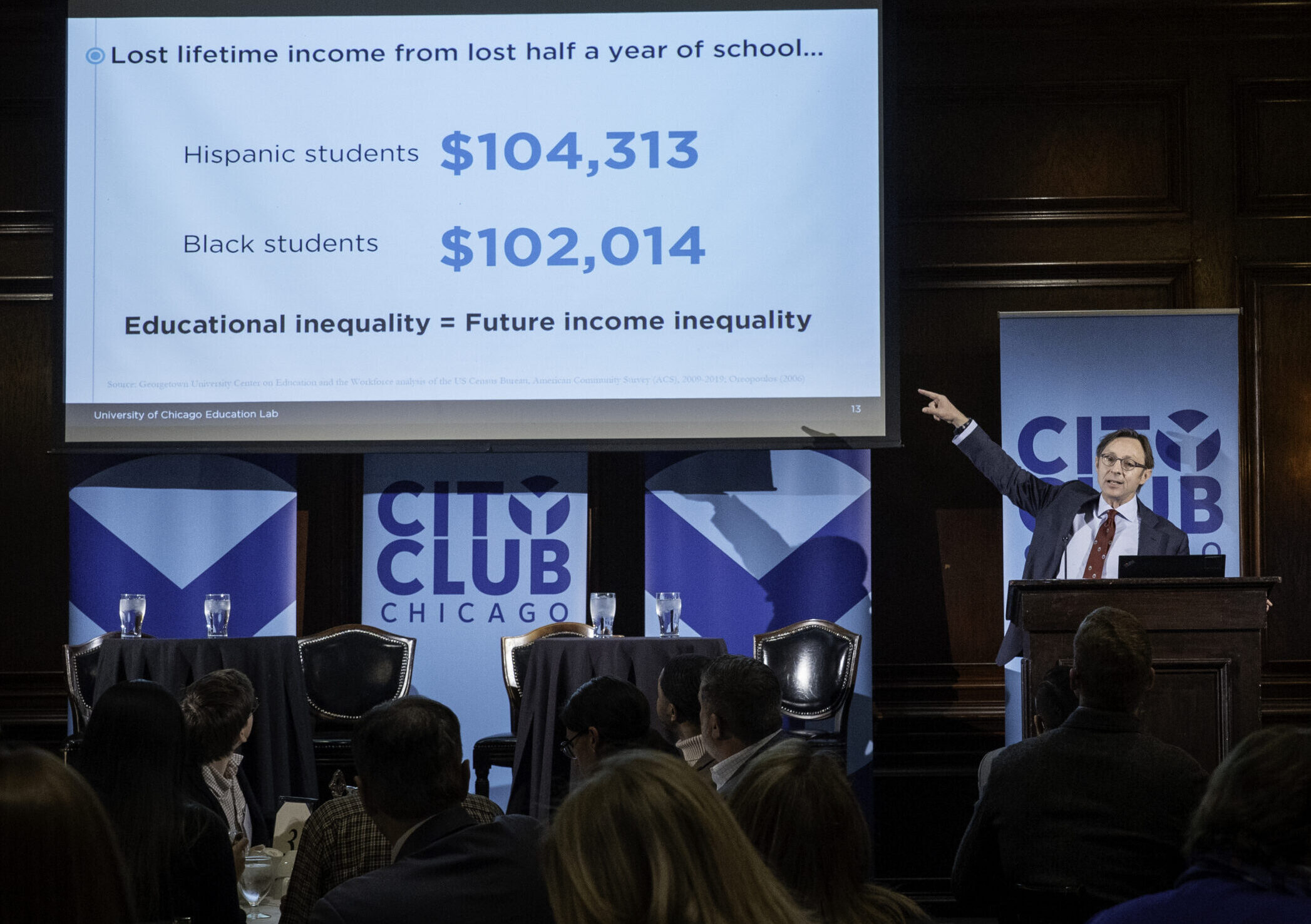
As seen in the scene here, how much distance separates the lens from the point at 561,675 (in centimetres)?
464

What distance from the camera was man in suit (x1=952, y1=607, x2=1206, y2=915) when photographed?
2.40 metres

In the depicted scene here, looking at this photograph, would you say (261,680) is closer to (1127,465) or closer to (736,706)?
(736,706)

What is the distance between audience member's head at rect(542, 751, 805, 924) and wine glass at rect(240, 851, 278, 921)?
1.31m

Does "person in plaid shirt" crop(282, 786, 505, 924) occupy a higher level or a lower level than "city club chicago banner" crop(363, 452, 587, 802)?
lower

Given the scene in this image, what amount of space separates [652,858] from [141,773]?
1263 millimetres

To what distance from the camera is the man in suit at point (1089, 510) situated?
523 centimetres

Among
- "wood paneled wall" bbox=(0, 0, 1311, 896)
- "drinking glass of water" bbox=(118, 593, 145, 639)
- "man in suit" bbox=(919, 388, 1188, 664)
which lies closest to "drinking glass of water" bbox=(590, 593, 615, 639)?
"wood paneled wall" bbox=(0, 0, 1311, 896)

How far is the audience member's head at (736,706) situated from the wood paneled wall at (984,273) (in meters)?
3.17

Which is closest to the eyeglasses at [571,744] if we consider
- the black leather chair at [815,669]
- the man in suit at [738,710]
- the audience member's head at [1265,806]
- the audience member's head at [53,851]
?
the man in suit at [738,710]

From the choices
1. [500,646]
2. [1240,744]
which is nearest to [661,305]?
[500,646]

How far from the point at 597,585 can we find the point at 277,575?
1376 mm

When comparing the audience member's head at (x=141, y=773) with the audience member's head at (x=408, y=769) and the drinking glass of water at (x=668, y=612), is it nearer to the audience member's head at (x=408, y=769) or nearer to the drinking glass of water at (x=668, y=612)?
the audience member's head at (x=408, y=769)

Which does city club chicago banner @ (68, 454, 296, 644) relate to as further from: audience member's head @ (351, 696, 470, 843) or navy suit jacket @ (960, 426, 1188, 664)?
audience member's head @ (351, 696, 470, 843)

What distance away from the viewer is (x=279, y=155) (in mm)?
5535
